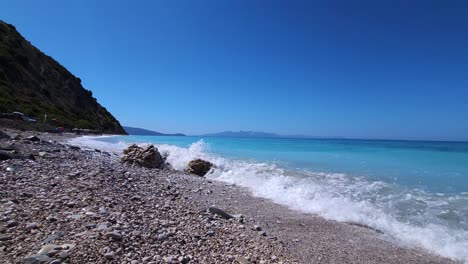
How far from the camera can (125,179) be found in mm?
8242

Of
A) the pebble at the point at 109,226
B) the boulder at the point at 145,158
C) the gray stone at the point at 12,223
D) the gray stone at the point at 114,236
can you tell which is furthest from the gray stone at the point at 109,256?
the boulder at the point at 145,158

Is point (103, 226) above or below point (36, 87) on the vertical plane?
below

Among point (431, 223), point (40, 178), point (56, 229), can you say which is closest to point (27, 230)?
point (56, 229)

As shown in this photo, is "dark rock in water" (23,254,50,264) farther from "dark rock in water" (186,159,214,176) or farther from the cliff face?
the cliff face

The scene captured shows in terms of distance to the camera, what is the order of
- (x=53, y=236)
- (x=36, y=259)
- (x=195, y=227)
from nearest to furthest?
(x=36, y=259), (x=53, y=236), (x=195, y=227)

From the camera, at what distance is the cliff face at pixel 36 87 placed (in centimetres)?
4544

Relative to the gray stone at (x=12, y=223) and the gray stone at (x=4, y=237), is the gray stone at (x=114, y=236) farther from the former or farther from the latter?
the gray stone at (x=12, y=223)

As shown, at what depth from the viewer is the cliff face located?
45.4m

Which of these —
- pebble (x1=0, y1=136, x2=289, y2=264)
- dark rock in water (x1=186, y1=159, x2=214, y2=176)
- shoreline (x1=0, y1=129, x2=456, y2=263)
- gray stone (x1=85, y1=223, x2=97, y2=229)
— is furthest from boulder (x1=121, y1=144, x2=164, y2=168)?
gray stone (x1=85, y1=223, x2=97, y2=229)

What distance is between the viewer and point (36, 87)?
190 feet

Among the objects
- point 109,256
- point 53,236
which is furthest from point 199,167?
point 109,256

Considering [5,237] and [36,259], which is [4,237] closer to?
[5,237]

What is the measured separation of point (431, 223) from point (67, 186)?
8.45m

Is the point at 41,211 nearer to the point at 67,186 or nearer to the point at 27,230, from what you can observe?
the point at 27,230
